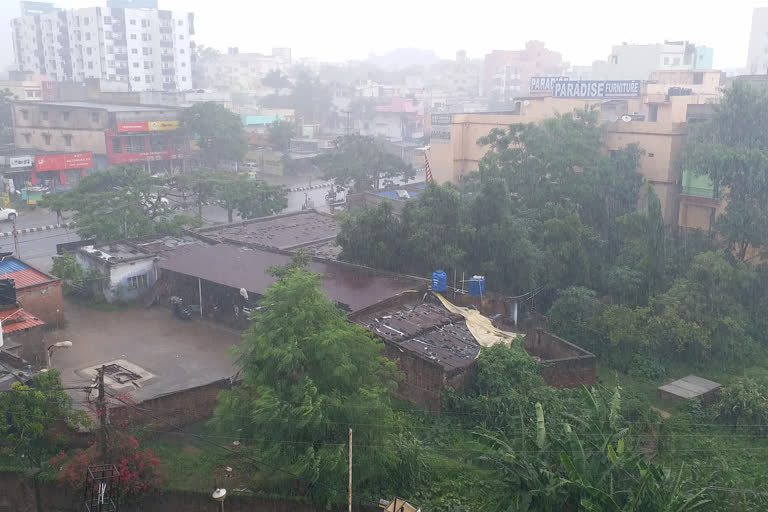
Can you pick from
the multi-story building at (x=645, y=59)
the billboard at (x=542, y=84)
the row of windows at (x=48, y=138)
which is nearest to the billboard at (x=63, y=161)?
the row of windows at (x=48, y=138)

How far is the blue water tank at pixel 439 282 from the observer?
794 inches

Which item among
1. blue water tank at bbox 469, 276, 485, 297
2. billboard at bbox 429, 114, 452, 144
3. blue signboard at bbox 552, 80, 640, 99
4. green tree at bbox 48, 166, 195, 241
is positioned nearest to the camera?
blue water tank at bbox 469, 276, 485, 297

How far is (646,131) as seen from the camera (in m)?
29.3

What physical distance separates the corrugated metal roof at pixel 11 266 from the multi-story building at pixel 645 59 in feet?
160

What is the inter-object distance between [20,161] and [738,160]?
126 ft

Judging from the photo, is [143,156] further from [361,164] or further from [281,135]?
[361,164]

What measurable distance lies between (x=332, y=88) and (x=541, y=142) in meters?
66.3

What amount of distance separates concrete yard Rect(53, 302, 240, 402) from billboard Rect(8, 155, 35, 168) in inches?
903

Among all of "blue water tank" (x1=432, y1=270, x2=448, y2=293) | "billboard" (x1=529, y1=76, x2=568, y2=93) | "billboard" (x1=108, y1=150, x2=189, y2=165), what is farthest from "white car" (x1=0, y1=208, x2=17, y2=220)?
"billboard" (x1=529, y1=76, x2=568, y2=93)

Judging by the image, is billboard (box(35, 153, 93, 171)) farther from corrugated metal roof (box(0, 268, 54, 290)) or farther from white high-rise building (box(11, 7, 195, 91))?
white high-rise building (box(11, 7, 195, 91))

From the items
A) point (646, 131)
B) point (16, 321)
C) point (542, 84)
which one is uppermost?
point (542, 84)

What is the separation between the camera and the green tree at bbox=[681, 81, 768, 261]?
79.0ft

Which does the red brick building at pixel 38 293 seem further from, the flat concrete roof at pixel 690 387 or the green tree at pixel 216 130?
the green tree at pixel 216 130

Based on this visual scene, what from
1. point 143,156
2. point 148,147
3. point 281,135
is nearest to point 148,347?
point 143,156
